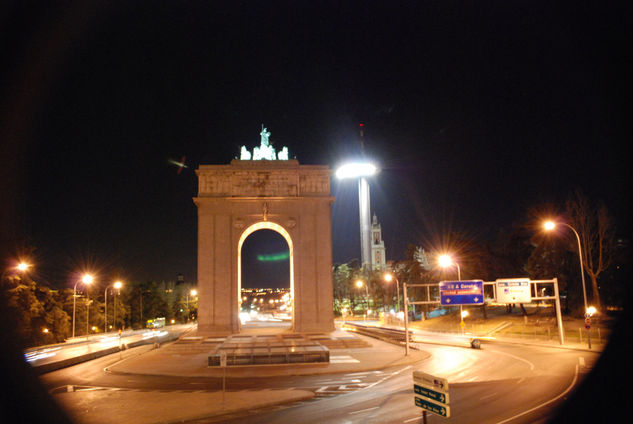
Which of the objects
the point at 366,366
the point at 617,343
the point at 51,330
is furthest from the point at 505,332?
the point at 51,330

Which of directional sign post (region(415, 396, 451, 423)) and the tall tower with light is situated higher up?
the tall tower with light

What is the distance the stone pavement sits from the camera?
47.7ft

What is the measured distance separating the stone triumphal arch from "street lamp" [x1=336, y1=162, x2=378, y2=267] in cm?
12665

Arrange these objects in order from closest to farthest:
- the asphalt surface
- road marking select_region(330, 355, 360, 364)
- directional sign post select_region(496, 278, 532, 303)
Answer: the asphalt surface
road marking select_region(330, 355, 360, 364)
directional sign post select_region(496, 278, 532, 303)

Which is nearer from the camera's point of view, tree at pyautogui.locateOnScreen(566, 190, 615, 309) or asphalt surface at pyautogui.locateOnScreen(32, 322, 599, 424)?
asphalt surface at pyautogui.locateOnScreen(32, 322, 599, 424)

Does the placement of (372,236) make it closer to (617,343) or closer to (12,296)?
(12,296)

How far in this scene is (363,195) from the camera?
176 meters

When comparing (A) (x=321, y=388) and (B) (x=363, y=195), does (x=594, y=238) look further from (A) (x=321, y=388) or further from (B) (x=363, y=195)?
(B) (x=363, y=195)

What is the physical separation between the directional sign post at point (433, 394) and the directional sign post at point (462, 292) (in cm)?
2146

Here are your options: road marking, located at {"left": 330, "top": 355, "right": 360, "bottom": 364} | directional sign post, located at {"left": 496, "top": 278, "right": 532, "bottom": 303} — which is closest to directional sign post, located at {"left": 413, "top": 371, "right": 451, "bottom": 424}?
road marking, located at {"left": 330, "top": 355, "right": 360, "bottom": 364}

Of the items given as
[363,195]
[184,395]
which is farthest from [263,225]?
[363,195]

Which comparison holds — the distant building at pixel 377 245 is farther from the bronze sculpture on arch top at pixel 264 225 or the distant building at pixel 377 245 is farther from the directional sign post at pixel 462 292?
the directional sign post at pixel 462 292

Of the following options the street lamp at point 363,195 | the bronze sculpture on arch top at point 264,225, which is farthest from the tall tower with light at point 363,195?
the bronze sculpture on arch top at point 264,225

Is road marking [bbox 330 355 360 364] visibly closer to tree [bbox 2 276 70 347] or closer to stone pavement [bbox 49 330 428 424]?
stone pavement [bbox 49 330 428 424]
